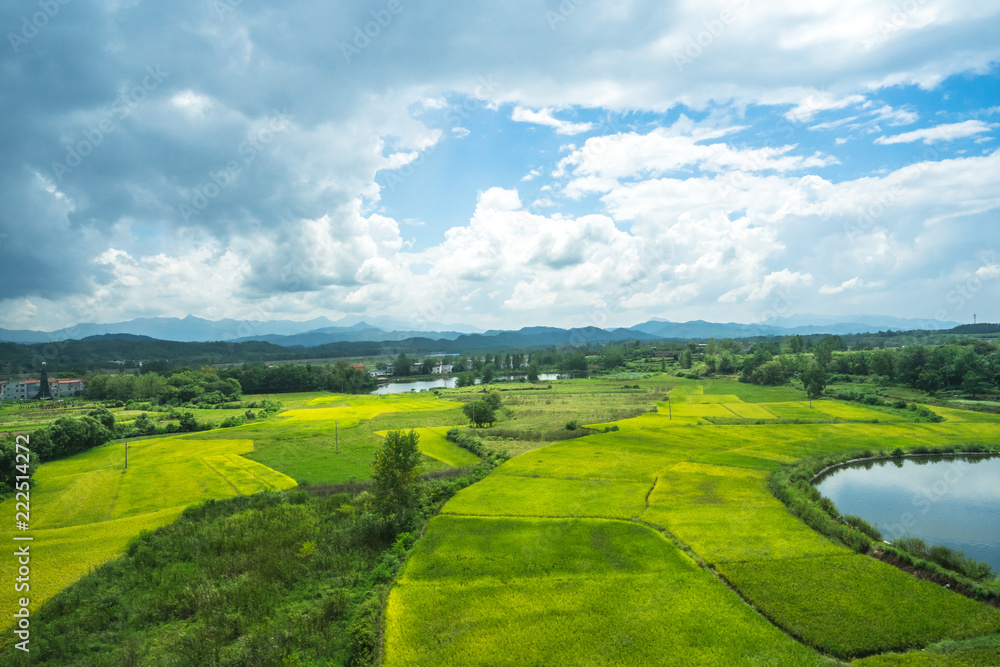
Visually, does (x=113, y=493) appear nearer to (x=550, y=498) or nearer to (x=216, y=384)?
(x=550, y=498)

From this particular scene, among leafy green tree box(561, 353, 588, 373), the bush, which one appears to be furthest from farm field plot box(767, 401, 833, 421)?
leafy green tree box(561, 353, 588, 373)

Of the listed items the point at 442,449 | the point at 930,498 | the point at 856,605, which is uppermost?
the point at 856,605

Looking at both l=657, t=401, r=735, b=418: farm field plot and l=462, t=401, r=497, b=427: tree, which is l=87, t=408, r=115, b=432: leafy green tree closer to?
l=462, t=401, r=497, b=427: tree

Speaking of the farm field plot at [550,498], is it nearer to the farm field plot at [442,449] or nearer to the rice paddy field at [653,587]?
the rice paddy field at [653,587]

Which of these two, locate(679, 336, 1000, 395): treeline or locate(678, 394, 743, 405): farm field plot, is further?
locate(678, 394, 743, 405): farm field plot

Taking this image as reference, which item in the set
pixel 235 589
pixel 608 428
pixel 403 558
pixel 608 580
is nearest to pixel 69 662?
pixel 235 589

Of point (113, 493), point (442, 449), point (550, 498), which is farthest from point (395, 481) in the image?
point (113, 493)
